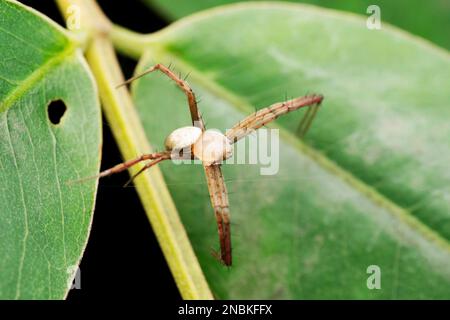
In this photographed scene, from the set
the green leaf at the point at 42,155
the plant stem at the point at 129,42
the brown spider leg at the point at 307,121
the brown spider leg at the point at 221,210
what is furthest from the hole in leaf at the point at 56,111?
the brown spider leg at the point at 307,121

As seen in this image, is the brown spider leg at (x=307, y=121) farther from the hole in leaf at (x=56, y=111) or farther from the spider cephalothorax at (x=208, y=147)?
the hole in leaf at (x=56, y=111)

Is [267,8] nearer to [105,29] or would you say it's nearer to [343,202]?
[105,29]

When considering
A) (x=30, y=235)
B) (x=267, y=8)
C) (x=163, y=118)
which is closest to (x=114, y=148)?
(x=163, y=118)

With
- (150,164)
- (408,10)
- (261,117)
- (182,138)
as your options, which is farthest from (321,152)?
(408,10)

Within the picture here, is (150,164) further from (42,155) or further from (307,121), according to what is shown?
(307,121)

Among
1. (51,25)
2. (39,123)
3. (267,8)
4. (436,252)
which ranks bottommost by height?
(436,252)

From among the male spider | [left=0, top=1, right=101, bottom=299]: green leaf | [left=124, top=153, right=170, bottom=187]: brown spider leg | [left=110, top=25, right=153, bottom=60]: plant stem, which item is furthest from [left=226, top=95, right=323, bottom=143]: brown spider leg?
[left=0, top=1, right=101, bottom=299]: green leaf
